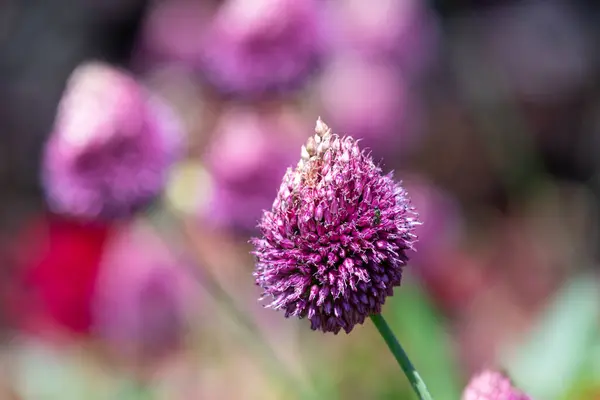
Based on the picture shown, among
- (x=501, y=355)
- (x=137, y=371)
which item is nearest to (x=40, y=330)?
(x=137, y=371)

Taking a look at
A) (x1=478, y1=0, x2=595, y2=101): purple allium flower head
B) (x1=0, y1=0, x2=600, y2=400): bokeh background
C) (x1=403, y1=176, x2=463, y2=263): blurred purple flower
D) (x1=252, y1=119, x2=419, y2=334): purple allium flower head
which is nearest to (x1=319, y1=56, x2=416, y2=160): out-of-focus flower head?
(x1=0, y1=0, x2=600, y2=400): bokeh background

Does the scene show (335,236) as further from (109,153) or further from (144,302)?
(144,302)

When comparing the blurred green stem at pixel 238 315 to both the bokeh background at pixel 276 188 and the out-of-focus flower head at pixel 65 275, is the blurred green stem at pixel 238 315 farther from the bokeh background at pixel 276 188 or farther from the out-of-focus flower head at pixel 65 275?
the out-of-focus flower head at pixel 65 275

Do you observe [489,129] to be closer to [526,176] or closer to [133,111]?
[526,176]

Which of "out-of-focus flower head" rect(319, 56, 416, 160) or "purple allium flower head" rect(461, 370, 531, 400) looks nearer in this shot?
"purple allium flower head" rect(461, 370, 531, 400)

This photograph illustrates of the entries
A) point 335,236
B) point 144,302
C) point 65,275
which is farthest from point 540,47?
point 335,236

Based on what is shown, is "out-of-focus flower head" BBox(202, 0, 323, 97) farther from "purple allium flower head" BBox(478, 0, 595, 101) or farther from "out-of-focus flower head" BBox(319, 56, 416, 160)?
"purple allium flower head" BBox(478, 0, 595, 101)

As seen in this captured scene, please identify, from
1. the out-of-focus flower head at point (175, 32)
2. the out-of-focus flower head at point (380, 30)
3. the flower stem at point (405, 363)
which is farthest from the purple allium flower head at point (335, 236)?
the out-of-focus flower head at point (175, 32)

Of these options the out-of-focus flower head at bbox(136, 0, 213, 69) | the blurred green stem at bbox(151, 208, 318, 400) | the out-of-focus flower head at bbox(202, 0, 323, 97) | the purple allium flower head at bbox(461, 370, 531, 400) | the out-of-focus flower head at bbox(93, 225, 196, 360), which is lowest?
the purple allium flower head at bbox(461, 370, 531, 400)

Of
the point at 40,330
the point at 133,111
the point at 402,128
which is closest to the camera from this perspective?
the point at 133,111
